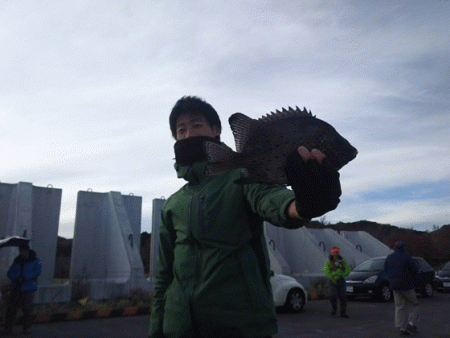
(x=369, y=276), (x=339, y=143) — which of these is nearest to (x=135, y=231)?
(x=369, y=276)

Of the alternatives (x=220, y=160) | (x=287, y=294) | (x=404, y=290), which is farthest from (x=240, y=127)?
(x=287, y=294)

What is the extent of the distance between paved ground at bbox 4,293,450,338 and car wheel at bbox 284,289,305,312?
9.0 inches

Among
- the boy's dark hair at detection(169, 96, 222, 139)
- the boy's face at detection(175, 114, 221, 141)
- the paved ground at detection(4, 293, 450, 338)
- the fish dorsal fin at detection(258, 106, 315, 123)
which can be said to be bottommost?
the paved ground at detection(4, 293, 450, 338)

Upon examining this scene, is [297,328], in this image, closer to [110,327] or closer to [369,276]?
[110,327]

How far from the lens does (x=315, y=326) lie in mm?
8812

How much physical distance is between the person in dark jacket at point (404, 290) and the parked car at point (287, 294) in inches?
141

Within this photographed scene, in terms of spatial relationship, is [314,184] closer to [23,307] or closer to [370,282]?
[23,307]

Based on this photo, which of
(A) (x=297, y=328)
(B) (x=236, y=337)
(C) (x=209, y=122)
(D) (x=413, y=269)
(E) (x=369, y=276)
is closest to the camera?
(B) (x=236, y=337)

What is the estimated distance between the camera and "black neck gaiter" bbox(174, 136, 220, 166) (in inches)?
81.4

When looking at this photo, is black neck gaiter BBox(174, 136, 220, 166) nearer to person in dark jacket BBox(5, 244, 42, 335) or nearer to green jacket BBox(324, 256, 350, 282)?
person in dark jacket BBox(5, 244, 42, 335)

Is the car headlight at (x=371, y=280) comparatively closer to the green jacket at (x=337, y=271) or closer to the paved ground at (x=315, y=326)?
the paved ground at (x=315, y=326)

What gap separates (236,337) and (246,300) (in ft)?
0.53

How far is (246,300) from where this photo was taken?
178cm

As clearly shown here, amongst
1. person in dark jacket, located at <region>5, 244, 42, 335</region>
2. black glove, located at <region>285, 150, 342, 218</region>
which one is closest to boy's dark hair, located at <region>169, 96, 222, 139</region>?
black glove, located at <region>285, 150, 342, 218</region>
